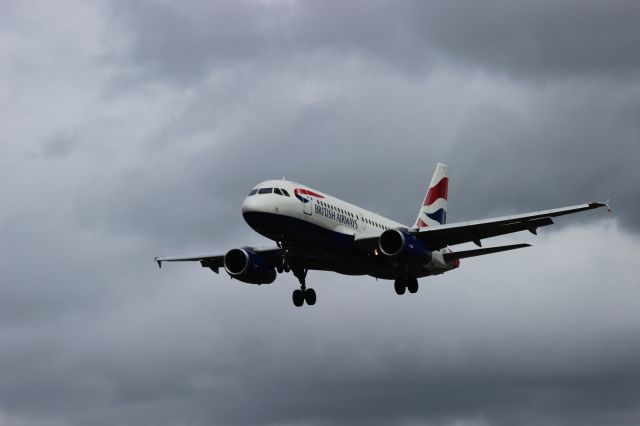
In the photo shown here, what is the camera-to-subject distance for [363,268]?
237 ft

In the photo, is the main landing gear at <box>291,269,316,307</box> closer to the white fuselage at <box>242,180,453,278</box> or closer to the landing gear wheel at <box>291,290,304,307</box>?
the landing gear wheel at <box>291,290,304,307</box>

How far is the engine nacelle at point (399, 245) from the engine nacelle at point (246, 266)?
29.6 feet

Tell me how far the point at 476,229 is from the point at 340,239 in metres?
8.09

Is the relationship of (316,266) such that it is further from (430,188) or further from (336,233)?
(430,188)

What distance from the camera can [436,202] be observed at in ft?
283

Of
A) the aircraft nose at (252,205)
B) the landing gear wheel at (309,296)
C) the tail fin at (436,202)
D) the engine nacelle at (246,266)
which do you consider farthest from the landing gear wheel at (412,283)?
the aircraft nose at (252,205)

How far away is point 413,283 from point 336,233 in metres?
7.76

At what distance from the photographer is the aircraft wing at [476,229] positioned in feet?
221

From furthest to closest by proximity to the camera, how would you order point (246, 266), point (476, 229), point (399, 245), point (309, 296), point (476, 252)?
point (309, 296) < point (476, 252) < point (246, 266) < point (476, 229) < point (399, 245)

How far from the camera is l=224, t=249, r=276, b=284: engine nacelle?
74438 mm

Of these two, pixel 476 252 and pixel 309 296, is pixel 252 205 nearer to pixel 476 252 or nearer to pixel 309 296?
pixel 309 296

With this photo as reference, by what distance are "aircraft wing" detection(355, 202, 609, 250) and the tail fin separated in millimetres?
11851

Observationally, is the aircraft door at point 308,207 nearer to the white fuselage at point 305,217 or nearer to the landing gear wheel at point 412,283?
the white fuselage at point 305,217

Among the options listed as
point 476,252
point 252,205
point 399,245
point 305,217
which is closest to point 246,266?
point 305,217
